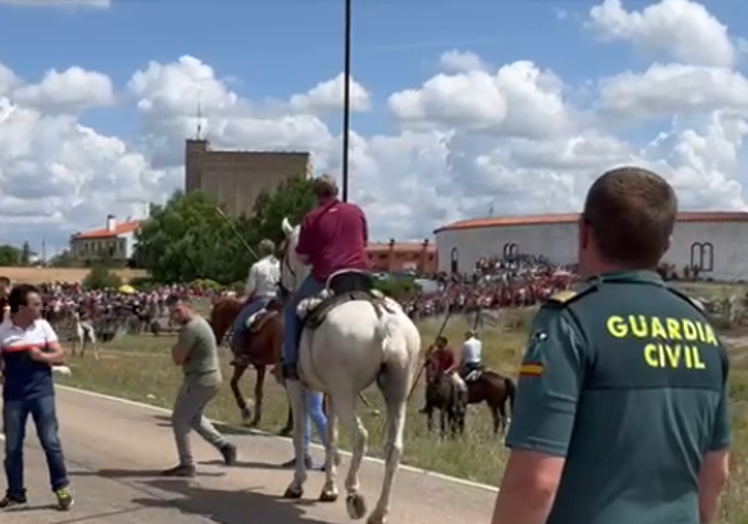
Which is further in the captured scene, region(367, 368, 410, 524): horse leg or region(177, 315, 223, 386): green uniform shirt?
region(177, 315, 223, 386): green uniform shirt

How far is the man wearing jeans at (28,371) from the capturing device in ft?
35.6

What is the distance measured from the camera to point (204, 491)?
12.6 m

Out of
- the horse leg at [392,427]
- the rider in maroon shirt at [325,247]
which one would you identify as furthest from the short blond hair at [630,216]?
the rider in maroon shirt at [325,247]

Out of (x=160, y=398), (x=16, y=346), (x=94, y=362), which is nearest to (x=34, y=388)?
(x=16, y=346)

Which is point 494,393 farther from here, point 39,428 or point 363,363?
point 39,428

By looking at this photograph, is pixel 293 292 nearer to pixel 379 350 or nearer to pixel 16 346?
pixel 379 350

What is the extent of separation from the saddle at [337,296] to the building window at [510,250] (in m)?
97.6

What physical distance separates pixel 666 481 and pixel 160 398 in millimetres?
20178

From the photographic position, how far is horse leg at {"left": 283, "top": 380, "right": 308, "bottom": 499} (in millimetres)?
12109

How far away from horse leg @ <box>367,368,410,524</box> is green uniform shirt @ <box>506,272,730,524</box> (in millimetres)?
6914

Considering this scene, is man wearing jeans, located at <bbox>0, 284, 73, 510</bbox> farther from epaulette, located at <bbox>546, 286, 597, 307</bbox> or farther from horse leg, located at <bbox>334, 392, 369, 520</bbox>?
epaulette, located at <bbox>546, 286, 597, 307</bbox>

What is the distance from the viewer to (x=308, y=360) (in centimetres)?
1118

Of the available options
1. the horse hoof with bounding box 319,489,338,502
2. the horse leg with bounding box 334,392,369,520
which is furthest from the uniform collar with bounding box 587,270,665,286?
the horse hoof with bounding box 319,489,338,502

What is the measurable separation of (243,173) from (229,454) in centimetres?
16312
